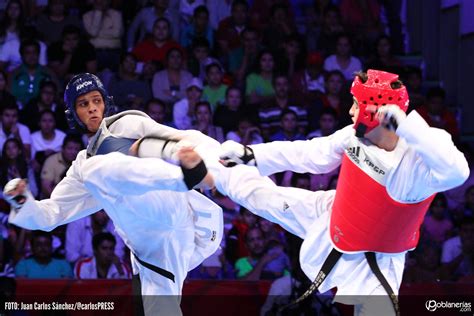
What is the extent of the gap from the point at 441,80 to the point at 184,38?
3.13 meters

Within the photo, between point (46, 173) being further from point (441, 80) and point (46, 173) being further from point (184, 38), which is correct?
point (441, 80)

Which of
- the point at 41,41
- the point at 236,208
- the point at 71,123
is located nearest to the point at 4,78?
the point at 41,41

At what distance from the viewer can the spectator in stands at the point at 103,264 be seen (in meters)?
8.56

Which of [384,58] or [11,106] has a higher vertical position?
[11,106]

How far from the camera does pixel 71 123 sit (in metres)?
6.32

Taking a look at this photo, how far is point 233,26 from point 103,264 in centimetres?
373

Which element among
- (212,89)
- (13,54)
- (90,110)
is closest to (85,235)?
(212,89)

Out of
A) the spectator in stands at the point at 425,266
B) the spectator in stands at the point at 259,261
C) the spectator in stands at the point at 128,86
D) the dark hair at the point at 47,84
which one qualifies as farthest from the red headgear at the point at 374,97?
the dark hair at the point at 47,84

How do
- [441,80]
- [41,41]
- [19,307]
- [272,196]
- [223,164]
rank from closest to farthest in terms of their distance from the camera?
[223,164] → [272,196] → [19,307] → [41,41] → [441,80]

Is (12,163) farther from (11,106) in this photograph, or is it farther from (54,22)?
(54,22)

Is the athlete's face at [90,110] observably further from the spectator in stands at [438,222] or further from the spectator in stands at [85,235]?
the spectator in stands at [438,222]

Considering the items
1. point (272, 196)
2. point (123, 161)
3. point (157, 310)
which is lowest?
point (157, 310)

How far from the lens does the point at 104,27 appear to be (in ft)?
35.7

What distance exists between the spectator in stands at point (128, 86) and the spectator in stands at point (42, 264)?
2.02 metres
